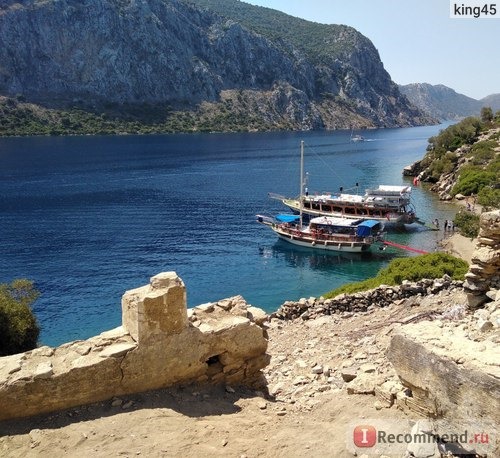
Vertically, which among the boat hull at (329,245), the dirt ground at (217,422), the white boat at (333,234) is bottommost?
the boat hull at (329,245)

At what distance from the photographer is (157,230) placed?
55.2m

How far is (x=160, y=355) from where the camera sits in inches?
443

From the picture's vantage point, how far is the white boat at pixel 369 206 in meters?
59.0

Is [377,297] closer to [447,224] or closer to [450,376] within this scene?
[450,376]

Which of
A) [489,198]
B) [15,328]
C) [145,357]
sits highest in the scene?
[145,357]

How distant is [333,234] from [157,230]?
62.8 ft

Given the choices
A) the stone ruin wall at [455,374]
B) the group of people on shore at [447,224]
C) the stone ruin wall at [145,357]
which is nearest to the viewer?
the stone ruin wall at [455,374]

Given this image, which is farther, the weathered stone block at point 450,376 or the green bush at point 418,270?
the green bush at point 418,270

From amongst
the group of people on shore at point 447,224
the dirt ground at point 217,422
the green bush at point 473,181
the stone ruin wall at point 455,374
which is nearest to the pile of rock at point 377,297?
the dirt ground at point 217,422

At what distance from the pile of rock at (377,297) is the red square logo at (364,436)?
12686 mm

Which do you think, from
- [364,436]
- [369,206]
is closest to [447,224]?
[369,206]

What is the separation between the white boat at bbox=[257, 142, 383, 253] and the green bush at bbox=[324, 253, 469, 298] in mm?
19612

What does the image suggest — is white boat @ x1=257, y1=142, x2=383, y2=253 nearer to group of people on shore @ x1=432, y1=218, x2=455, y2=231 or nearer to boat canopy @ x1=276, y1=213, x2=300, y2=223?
boat canopy @ x1=276, y1=213, x2=300, y2=223

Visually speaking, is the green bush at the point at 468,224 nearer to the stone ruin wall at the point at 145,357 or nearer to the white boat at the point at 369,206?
the white boat at the point at 369,206
